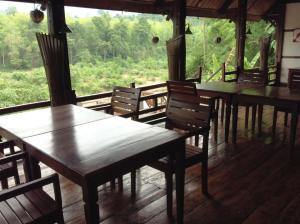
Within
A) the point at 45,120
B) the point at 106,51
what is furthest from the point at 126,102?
the point at 106,51

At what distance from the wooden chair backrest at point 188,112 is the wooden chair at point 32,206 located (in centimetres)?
115

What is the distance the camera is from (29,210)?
145 centimetres

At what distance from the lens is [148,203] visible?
229cm

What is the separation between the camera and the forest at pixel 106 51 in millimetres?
9891

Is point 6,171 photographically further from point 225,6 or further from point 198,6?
point 225,6

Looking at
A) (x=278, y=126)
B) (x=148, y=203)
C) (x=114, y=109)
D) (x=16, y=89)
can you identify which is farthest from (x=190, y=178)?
(x=16, y=89)

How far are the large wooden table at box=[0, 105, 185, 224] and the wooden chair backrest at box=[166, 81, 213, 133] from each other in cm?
49

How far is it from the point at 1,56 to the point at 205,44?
9.62m

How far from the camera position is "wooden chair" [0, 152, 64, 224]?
1.33 meters

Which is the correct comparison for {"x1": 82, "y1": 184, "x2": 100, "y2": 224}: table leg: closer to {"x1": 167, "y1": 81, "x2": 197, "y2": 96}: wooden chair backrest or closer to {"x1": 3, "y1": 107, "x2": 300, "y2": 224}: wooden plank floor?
{"x1": 3, "y1": 107, "x2": 300, "y2": 224}: wooden plank floor

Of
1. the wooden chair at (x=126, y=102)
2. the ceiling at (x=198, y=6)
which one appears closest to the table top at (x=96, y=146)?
the wooden chair at (x=126, y=102)

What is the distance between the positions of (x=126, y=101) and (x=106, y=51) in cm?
1057

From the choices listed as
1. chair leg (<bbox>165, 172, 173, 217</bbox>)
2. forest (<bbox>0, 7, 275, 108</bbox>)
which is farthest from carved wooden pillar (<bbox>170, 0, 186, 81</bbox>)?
forest (<bbox>0, 7, 275, 108</bbox>)

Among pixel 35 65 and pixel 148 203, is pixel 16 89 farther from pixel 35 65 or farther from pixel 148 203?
pixel 148 203
